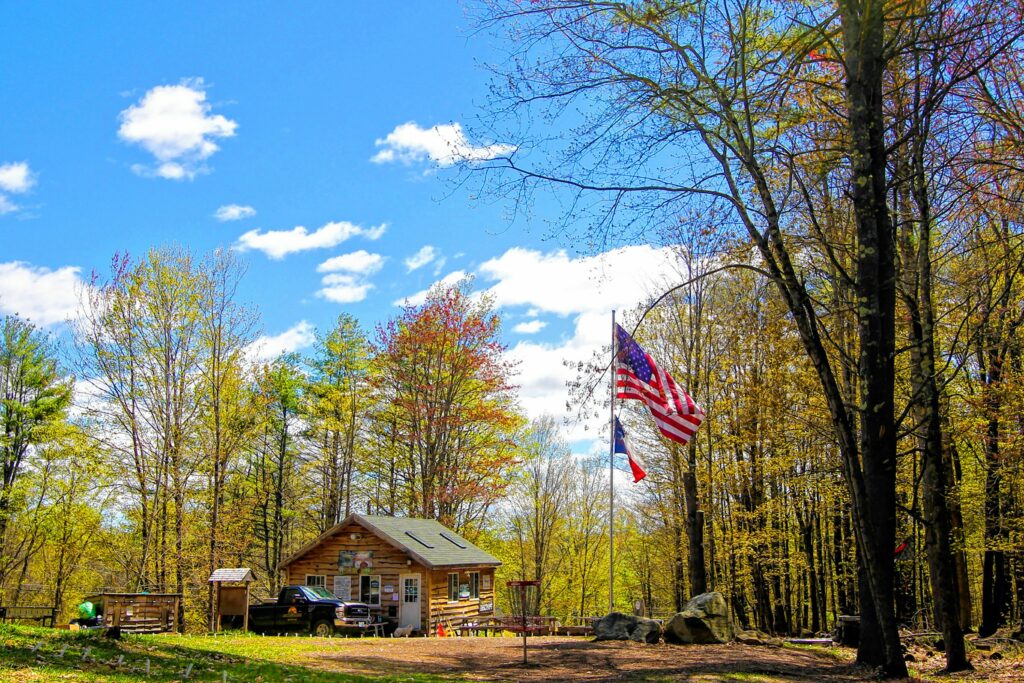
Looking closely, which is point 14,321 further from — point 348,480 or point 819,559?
point 819,559

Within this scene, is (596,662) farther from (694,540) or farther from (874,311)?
(694,540)

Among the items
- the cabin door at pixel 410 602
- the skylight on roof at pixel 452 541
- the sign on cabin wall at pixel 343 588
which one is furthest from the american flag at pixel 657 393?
the skylight on roof at pixel 452 541

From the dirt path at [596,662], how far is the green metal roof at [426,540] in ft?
27.0

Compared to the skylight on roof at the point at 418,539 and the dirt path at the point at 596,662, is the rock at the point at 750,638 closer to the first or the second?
the dirt path at the point at 596,662

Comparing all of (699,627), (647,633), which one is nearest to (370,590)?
(647,633)

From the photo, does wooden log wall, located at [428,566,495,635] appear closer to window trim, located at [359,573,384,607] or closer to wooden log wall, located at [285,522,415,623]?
wooden log wall, located at [285,522,415,623]

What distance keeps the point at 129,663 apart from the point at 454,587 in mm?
19886

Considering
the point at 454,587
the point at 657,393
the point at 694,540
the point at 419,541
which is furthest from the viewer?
the point at 454,587

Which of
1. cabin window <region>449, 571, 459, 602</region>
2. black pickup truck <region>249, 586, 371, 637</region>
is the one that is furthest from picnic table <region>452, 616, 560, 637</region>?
black pickup truck <region>249, 586, 371, 637</region>

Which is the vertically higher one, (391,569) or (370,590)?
(391,569)

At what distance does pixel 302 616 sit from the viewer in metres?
21.9

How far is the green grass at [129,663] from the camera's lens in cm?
820

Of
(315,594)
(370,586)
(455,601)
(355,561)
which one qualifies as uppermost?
(355,561)

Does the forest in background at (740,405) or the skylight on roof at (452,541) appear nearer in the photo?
the forest in background at (740,405)
